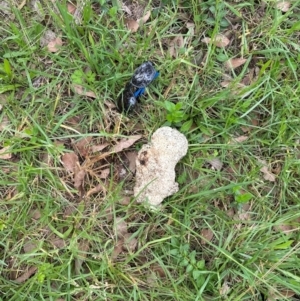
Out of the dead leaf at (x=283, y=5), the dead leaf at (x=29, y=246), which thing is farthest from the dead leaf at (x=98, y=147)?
the dead leaf at (x=283, y=5)

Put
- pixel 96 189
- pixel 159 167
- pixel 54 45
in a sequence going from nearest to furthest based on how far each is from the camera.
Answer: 1. pixel 159 167
2. pixel 96 189
3. pixel 54 45

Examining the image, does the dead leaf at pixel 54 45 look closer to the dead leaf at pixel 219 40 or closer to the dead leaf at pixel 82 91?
the dead leaf at pixel 82 91

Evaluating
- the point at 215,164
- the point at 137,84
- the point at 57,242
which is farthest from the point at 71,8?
the point at 57,242

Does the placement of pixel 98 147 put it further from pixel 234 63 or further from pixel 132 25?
pixel 234 63

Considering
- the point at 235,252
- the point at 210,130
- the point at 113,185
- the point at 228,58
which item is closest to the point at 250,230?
the point at 235,252

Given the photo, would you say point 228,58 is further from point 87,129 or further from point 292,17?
point 87,129

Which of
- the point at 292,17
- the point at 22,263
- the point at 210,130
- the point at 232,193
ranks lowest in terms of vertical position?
the point at 22,263
